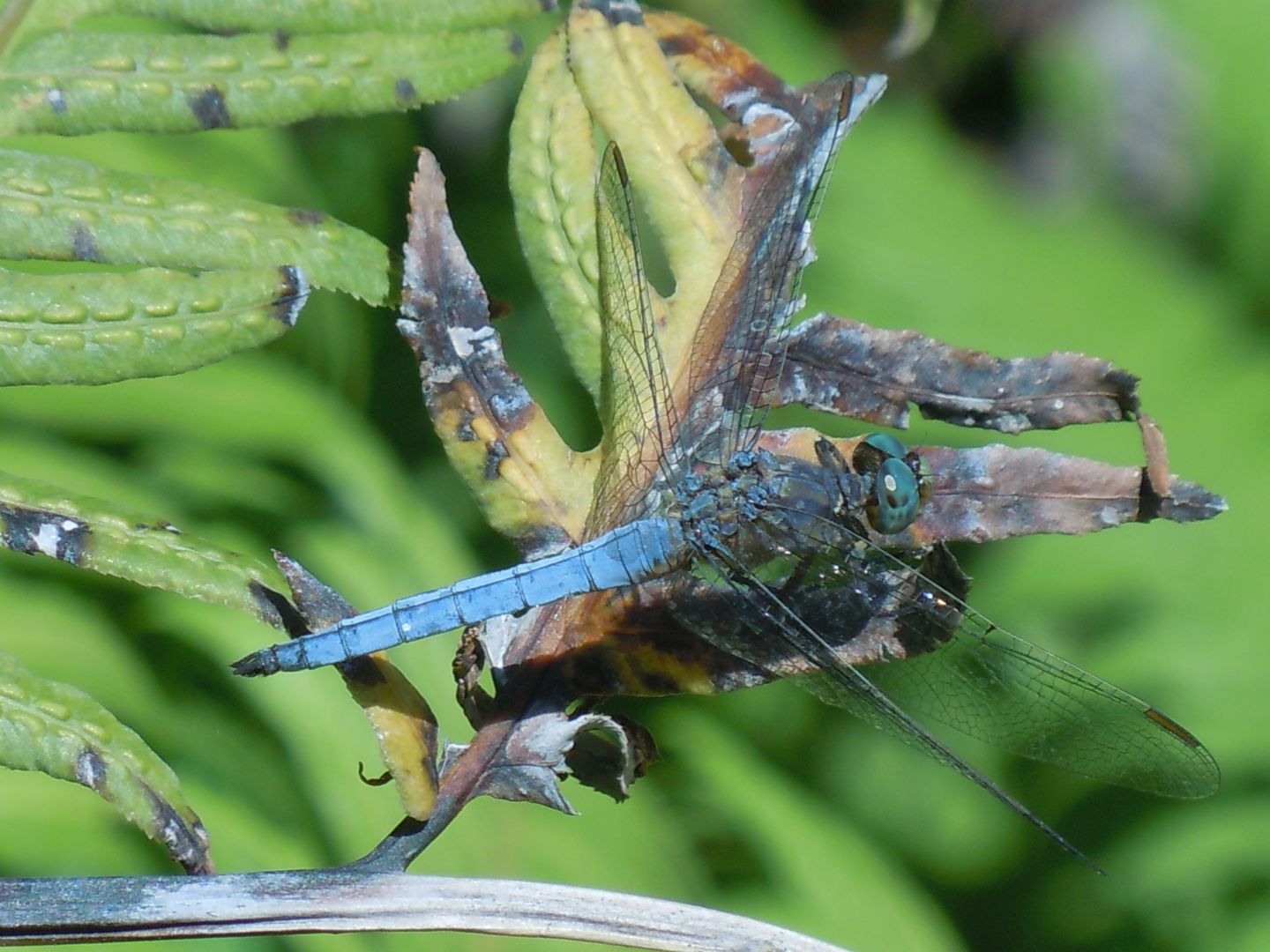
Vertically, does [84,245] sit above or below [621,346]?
below

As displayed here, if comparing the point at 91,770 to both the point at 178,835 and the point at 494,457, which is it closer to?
the point at 178,835

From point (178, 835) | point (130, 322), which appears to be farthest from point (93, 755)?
point (130, 322)

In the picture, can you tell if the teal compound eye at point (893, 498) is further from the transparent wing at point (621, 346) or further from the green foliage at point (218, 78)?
the green foliage at point (218, 78)

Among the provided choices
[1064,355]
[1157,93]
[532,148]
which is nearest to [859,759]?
[1064,355]

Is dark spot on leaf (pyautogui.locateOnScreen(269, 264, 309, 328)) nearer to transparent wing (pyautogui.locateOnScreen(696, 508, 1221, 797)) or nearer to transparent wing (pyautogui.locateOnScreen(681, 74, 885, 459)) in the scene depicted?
transparent wing (pyautogui.locateOnScreen(681, 74, 885, 459))

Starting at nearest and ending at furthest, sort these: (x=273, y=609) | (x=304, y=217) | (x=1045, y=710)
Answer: (x=273, y=609)
(x=304, y=217)
(x=1045, y=710)
